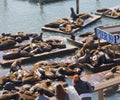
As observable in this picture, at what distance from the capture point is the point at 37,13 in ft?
103

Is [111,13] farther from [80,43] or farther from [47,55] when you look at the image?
[47,55]

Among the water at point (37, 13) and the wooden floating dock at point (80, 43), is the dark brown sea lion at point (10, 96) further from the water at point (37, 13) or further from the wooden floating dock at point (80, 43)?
the water at point (37, 13)

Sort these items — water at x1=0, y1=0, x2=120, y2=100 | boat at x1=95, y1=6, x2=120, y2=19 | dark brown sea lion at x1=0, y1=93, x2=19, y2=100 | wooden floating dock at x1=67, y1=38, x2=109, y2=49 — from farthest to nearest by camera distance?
boat at x1=95, y1=6, x2=120, y2=19
water at x1=0, y1=0, x2=120, y2=100
wooden floating dock at x1=67, y1=38, x2=109, y2=49
dark brown sea lion at x1=0, y1=93, x2=19, y2=100

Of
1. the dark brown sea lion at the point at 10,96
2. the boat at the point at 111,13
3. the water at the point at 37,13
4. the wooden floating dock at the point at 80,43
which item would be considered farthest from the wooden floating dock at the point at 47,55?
the boat at the point at 111,13

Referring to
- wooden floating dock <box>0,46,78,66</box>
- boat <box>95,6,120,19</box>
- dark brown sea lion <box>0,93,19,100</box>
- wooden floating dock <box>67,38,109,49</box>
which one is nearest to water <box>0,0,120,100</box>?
boat <box>95,6,120,19</box>

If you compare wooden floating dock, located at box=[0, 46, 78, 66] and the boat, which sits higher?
the boat

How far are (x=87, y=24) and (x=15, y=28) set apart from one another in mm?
5930

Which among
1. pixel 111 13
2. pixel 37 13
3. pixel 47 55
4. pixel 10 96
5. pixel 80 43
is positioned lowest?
pixel 37 13

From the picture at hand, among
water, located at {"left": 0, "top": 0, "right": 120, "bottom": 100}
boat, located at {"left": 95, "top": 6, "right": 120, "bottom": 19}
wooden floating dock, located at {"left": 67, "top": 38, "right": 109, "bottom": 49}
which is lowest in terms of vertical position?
water, located at {"left": 0, "top": 0, "right": 120, "bottom": 100}

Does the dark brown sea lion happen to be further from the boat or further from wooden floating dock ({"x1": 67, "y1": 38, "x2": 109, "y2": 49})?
the boat

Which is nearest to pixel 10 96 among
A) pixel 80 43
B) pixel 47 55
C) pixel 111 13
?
pixel 47 55

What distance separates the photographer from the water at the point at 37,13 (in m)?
25.1

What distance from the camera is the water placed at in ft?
82.3

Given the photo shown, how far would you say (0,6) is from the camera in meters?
37.1
